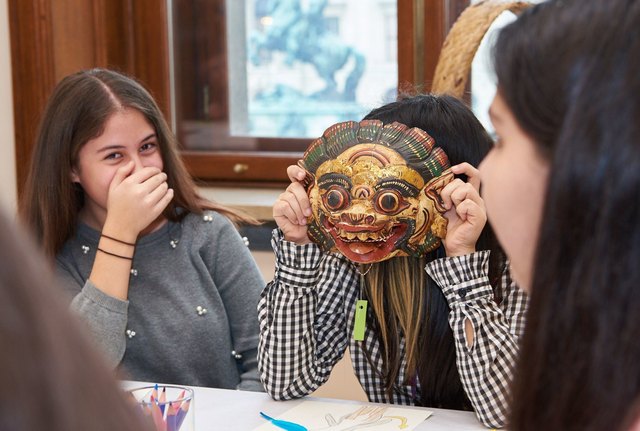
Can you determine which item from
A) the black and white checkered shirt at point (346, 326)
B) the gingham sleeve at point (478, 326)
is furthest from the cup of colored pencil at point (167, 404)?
the gingham sleeve at point (478, 326)

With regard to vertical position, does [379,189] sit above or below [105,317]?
above

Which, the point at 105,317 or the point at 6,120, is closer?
the point at 105,317

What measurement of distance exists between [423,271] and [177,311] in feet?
1.93

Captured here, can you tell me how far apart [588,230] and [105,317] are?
4.21 ft

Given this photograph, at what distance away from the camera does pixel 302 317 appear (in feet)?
5.56

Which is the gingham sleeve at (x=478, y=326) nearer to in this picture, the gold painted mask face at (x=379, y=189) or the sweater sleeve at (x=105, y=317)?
the gold painted mask face at (x=379, y=189)

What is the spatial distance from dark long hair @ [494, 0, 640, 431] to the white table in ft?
2.14

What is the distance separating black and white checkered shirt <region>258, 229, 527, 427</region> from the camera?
5.00ft

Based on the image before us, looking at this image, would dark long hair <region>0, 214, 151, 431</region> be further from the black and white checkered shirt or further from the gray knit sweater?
the gray knit sweater

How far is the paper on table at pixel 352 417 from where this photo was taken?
55.4 inches

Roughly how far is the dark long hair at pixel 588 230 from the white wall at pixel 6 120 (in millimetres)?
2539

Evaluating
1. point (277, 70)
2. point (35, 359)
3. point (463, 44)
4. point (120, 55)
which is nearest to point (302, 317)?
point (463, 44)

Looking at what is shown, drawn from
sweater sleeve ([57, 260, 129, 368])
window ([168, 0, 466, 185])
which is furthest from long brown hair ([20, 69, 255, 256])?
window ([168, 0, 466, 185])

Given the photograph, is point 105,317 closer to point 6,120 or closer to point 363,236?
point 363,236
